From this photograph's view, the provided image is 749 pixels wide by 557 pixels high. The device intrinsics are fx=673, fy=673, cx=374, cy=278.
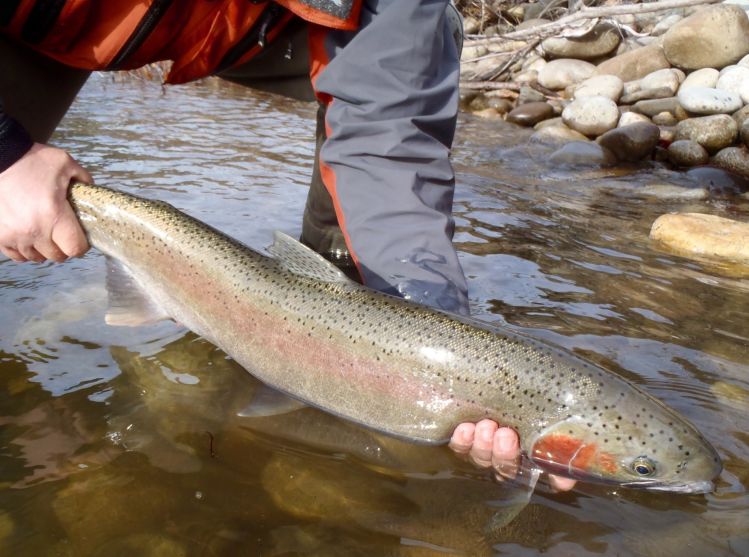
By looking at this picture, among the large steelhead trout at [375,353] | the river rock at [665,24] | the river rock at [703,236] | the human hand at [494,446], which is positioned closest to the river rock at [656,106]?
the river rock at [665,24]

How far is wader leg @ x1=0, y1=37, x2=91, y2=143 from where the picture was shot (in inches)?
109

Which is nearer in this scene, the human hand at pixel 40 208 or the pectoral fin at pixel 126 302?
the human hand at pixel 40 208

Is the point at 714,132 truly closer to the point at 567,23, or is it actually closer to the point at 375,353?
the point at 567,23

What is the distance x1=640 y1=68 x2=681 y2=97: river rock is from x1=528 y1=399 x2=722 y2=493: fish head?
828cm

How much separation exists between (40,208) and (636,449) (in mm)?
2061

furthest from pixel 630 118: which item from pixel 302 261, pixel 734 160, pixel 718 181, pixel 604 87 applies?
pixel 302 261

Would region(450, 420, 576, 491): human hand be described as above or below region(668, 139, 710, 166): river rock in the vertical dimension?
below

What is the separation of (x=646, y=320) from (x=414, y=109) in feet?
5.42

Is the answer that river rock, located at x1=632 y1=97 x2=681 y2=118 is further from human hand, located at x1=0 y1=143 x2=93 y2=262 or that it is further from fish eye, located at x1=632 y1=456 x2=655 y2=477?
human hand, located at x1=0 y1=143 x2=93 y2=262

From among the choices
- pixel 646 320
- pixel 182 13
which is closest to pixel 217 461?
pixel 182 13

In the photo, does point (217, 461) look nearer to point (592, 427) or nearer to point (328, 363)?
point (328, 363)

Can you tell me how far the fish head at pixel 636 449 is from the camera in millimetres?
2057

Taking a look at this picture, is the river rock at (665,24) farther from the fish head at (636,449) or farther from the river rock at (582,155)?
the fish head at (636,449)

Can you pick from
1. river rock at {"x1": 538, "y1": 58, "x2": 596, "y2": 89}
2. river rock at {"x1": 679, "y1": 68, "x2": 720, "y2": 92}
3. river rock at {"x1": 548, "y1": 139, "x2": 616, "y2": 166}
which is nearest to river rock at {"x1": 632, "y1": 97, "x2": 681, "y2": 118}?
river rock at {"x1": 679, "y1": 68, "x2": 720, "y2": 92}
